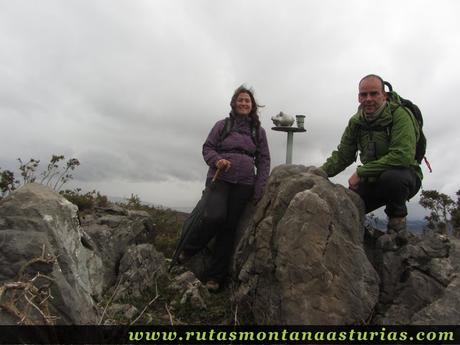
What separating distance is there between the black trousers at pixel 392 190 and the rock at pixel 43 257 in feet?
14.5

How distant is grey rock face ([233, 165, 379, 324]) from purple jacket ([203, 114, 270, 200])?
0.95 metres

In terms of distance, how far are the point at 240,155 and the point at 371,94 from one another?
90.6 inches

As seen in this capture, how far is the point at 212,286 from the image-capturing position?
6.88 m

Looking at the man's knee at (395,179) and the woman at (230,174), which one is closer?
the man's knee at (395,179)

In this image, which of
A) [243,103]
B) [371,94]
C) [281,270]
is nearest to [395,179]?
[371,94]

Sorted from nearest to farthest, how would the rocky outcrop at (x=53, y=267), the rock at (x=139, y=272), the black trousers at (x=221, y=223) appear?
the rocky outcrop at (x=53, y=267), the rock at (x=139, y=272), the black trousers at (x=221, y=223)

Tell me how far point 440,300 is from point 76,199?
9006 mm

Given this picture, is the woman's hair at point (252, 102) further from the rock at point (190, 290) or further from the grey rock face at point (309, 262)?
the rock at point (190, 290)

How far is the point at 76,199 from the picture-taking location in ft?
36.0

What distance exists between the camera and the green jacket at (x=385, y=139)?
597cm

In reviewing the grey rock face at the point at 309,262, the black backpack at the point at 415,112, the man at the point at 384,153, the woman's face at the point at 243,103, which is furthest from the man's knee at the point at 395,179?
the woman's face at the point at 243,103

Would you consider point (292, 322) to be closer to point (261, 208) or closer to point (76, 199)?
point (261, 208)

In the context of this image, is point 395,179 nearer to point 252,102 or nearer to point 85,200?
point 252,102

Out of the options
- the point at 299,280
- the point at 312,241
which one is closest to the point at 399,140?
the point at 312,241
